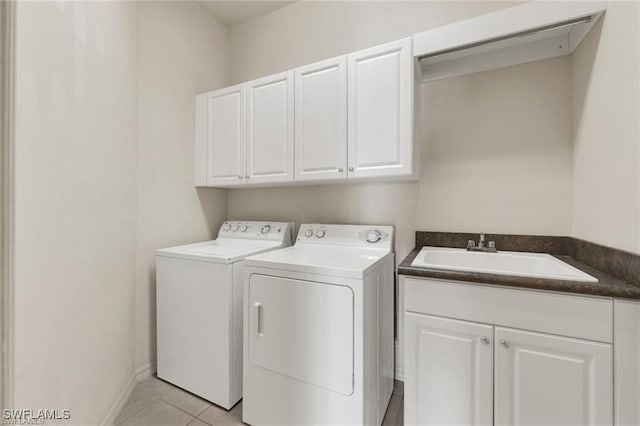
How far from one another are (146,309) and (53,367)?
91 cm

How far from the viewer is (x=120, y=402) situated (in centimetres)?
164

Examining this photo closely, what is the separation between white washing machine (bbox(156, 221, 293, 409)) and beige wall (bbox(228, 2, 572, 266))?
840mm

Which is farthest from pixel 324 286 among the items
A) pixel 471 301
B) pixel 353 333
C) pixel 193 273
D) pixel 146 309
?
pixel 146 309

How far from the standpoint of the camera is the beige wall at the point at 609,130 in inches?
39.5

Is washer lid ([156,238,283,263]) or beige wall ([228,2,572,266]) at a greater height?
beige wall ([228,2,572,266])

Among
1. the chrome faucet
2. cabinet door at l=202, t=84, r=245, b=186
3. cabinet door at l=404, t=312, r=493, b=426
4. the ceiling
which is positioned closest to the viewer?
cabinet door at l=404, t=312, r=493, b=426

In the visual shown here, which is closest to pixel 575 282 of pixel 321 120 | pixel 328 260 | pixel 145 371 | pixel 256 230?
pixel 328 260

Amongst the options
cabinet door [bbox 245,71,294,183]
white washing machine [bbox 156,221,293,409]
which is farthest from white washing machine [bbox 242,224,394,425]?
cabinet door [bbox 245,71,294,183]

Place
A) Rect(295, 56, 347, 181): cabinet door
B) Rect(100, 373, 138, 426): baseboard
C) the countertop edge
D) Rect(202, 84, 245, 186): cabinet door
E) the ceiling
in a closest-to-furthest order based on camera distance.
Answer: the countertop edge < Rect(100, 373, 138, 426): baseboard < Rect(295, 56, 347, 181): cabinet door < Rect(202, 84, 245, 186): cabinet door < the ceiling

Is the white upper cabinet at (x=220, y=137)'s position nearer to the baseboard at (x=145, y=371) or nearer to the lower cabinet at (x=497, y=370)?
the baseboard at (x=145, y=371)

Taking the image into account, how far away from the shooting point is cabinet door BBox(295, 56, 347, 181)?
5.74 feet

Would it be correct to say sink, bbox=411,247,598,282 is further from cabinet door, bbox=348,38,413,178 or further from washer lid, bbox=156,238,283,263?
washer lid, bbox=156,238,283,263

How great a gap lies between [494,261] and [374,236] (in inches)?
27.4

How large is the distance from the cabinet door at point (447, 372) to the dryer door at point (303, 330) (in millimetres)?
287
